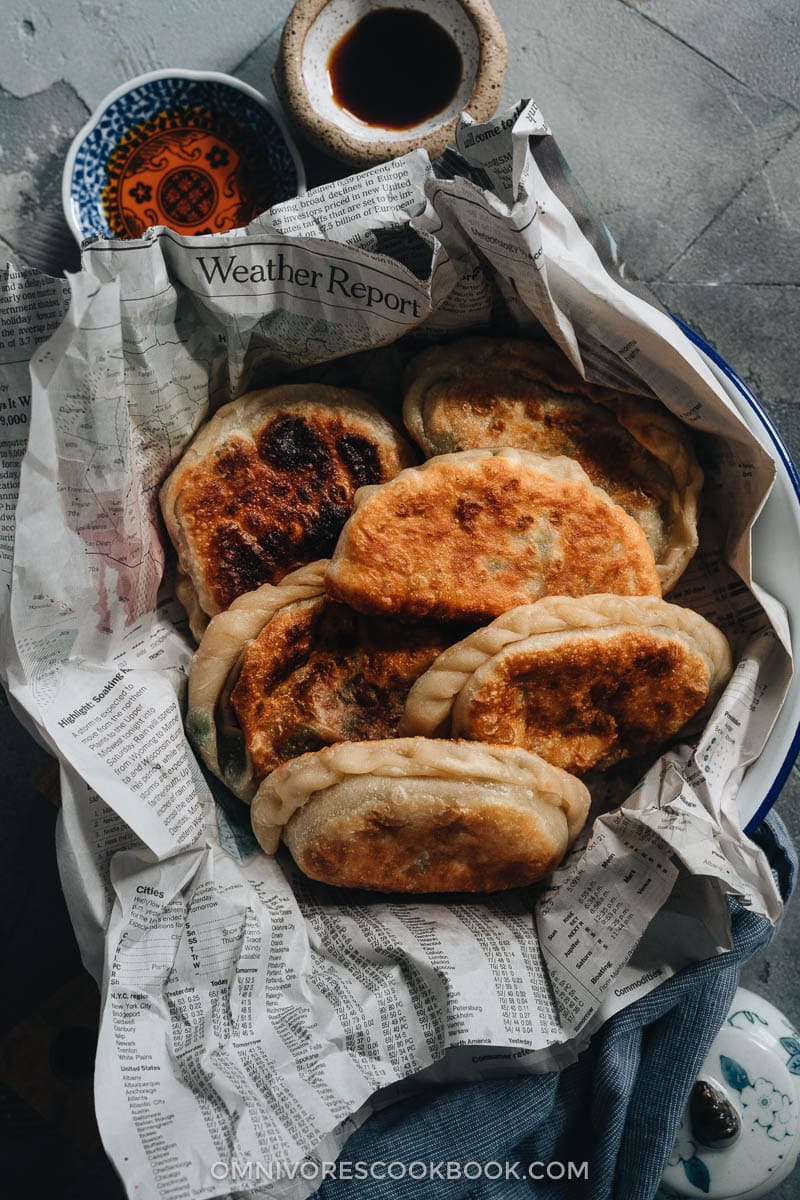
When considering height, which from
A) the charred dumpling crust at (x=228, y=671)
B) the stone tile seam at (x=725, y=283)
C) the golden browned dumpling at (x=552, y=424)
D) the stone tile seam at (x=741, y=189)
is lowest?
the charred dumpling crust at (x=228, y=671)

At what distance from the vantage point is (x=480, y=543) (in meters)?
1.33

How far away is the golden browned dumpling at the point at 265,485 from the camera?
57.6 inches

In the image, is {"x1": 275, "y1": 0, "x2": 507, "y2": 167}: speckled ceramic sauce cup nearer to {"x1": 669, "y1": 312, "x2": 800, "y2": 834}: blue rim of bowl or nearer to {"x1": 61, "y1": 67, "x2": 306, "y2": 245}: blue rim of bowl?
{"x1": 61, "y1": 67, "x2": 306, "y2": 245}: blue rim of bowl

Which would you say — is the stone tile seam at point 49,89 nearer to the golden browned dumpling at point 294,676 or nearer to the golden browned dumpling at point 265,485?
the golden browned dumpling at point 265,485

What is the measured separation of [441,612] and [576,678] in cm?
20

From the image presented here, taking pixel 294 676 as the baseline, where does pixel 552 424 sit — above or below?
above

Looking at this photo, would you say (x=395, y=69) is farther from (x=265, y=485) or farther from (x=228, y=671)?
(x=228, y=671)

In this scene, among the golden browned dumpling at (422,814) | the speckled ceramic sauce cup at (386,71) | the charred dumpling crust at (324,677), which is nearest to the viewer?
the golden browned dumpling at (422,814)

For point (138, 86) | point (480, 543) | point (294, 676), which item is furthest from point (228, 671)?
point (138, 86)

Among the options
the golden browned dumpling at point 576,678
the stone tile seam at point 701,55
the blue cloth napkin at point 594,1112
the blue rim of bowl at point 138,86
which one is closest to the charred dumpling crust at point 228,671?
the golden browned dumpling at point 576,678

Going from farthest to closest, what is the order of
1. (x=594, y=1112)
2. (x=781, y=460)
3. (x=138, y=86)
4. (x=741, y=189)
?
(x=741, y=189) → (x=138, y=86) → (x=594, y=1112) → (x=781, y=460)

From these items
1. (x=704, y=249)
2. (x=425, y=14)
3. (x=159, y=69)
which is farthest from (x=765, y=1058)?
(x=159, y=69)

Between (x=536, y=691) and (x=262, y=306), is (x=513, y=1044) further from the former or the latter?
(x=262, y=306)

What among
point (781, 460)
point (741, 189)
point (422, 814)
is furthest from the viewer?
point (741, 189)
